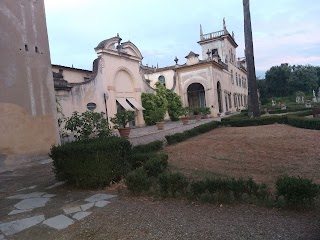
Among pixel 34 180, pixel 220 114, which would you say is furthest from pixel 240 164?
pixel 220 114

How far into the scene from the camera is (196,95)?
34750 mm

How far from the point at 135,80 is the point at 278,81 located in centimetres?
4760

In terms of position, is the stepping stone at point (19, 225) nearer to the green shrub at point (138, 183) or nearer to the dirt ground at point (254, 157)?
the green shrub at point (138, 183)

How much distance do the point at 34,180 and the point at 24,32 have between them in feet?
17.0

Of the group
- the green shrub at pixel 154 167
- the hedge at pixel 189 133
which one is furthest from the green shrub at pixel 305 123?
the green shrub at pixel 154 167

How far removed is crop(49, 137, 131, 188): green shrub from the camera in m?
5.80

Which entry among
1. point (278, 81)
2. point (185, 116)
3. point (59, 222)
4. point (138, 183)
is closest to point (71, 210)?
point (59, 222)

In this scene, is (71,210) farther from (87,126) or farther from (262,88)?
(262,88)

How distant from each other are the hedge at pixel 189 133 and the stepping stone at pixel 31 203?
6.85 meters

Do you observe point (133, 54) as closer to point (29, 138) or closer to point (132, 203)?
point (29, 138)

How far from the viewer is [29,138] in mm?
9453

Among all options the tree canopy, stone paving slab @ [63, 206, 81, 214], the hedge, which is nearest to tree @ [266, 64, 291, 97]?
the tree canopy

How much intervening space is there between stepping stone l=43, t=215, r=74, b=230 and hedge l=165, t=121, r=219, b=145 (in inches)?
298

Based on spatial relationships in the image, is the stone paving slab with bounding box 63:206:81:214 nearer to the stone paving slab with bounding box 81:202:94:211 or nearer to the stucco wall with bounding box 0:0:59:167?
the stone paving slab with bounding box 81:202:94:211
